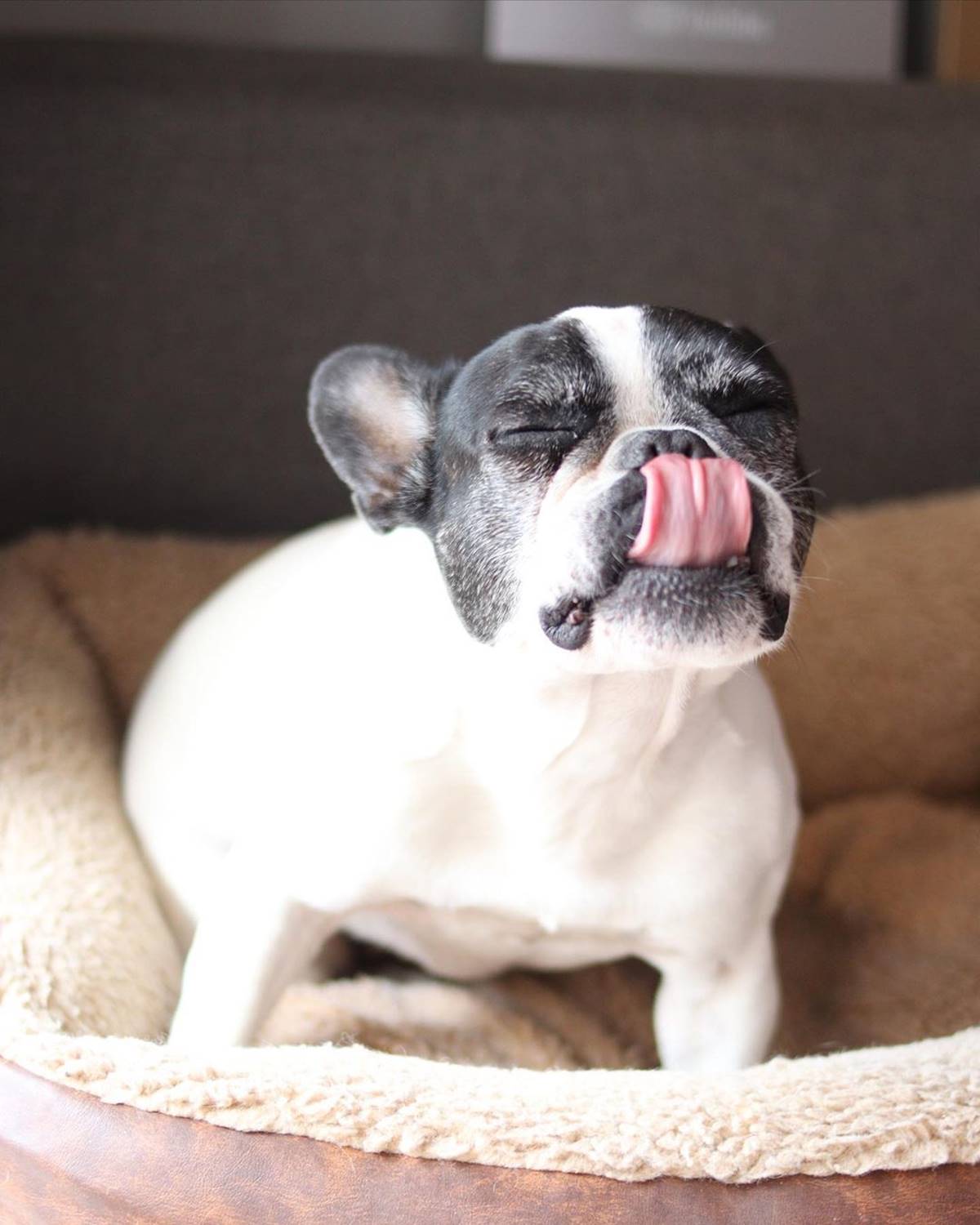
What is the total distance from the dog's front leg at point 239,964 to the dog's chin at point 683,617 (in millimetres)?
415

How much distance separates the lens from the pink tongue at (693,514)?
86 centimetres

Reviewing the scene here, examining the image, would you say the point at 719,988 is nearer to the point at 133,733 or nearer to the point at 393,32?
the point at 133,733

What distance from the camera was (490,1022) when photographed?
4.32 ft

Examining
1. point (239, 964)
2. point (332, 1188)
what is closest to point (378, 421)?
point (239, 964)

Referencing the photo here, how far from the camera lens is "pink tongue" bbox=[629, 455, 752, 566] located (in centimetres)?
86

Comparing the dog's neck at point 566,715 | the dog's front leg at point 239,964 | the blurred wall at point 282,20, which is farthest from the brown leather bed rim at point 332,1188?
the blurred wall at point 282,20

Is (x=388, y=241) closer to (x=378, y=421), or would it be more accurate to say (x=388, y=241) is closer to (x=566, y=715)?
(x=378, y=421)

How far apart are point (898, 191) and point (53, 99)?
1.15 metres

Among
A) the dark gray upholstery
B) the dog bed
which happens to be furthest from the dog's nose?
the dark gray upholstery

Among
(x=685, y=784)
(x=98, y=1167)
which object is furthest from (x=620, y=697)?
(x=98, y=1167)

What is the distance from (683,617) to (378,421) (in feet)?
1.16

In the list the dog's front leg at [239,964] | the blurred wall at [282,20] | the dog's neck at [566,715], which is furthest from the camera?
the blurred wall at [282,20]

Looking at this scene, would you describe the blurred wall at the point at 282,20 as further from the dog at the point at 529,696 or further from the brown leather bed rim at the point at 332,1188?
the brown leather bed rim at the point at 332,1188

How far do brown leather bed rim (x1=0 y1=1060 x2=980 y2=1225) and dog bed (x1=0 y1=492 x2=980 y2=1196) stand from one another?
12 mm
